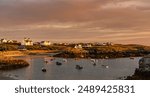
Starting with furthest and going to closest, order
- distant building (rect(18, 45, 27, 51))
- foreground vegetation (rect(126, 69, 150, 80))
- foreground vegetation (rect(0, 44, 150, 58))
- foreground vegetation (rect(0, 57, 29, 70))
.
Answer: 1. distant building (rect(18, 45, 27, 51))
2. foreground vegetation (rect(0, 44, 150, 58))
3. foreground vegetation (rect(0, 57, 29, 70))
4. foreground vegetation (rect(126, 69, 150, 80))

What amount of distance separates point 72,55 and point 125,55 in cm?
960

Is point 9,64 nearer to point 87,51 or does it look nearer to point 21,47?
point 21,47

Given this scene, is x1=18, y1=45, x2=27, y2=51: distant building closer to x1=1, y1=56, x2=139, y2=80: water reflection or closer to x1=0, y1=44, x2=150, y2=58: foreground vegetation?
x1=0, y1=44, x2=150, y2=58: foreground vegetation

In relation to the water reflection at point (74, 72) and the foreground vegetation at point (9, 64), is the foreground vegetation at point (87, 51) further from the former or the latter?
the water reflection at point (74, 72)

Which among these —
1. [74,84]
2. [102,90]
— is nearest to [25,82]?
[74,84]

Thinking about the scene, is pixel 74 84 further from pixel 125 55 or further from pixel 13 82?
pixel 125 55

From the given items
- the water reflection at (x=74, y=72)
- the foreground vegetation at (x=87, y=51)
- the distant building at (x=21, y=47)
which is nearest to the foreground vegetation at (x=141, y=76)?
the water reflection at (x=74, y=72)

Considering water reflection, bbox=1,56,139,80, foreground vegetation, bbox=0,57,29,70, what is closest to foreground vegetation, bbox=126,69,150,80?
water reflection, bbox=1,56,139,80

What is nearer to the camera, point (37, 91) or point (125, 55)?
point (37, 91)

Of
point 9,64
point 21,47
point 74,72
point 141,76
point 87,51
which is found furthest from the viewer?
point 87,51

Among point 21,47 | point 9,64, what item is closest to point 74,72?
point 9,64

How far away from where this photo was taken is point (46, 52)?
6900 centimetres

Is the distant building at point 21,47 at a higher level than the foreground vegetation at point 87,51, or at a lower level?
higher

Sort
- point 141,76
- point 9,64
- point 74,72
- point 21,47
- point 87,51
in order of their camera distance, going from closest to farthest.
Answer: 1. point 141,76
2. point 74,72
3. point 9,64
4. point 21,47
5. point 87,51
